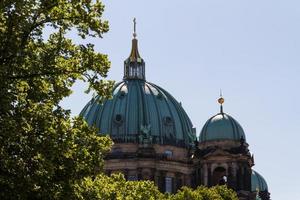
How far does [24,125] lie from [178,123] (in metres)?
81.9

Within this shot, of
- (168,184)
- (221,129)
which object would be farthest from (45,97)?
(168,184)

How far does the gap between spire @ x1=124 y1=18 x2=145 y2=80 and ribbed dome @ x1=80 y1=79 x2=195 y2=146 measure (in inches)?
223

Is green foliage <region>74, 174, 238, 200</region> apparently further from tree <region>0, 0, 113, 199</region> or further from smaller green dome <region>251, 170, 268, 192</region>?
smaller green dome <region>251, 170, 268, 192</region>

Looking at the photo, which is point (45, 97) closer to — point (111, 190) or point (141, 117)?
point (111, 190)

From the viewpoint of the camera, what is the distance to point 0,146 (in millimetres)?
25953

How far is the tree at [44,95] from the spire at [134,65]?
284ft

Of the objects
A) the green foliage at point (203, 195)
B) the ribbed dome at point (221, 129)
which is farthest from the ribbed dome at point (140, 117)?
the green foliage at point (203, 195)

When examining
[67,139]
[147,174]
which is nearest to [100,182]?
[67,139]

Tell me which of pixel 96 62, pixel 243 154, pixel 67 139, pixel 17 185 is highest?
pixel 243 154

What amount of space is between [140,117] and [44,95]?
78.0 metres

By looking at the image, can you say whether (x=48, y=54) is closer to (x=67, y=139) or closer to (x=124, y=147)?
(x=67, y=139)

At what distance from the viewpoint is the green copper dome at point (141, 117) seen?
104 m

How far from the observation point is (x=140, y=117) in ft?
345

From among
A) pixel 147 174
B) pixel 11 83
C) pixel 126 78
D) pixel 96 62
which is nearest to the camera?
Answer: pixel 11 83
